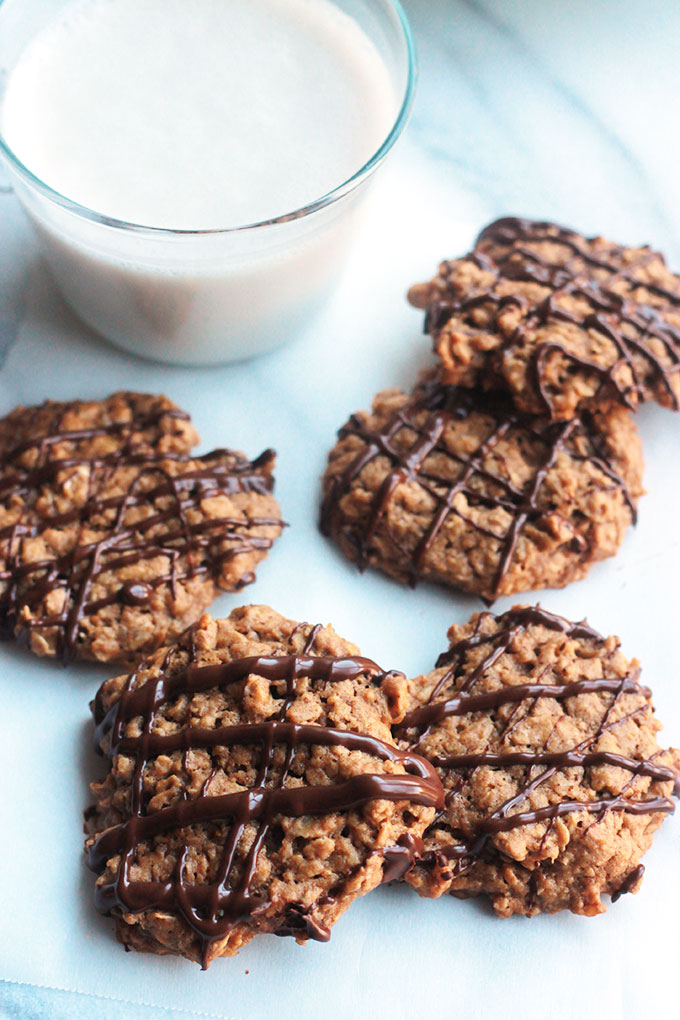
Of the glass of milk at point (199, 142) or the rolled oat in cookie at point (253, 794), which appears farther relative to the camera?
the glass of milk at point (199, 142)

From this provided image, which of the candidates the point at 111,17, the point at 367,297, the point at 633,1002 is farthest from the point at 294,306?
the point at 633,1002

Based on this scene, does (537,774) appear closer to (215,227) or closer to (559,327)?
(559,327)

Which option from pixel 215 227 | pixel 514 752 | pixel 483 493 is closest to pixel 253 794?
pixel 514 752

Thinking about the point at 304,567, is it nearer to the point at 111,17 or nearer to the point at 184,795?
the point at 184,795

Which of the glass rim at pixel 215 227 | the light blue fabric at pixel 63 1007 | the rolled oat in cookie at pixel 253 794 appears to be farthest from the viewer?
the glass rim at pixel 215 227

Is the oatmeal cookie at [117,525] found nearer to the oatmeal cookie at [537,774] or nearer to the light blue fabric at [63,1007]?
the oatmeal cookie at [537,774]

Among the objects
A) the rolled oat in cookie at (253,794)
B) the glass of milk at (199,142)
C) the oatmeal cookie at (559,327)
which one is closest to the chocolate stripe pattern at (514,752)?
the rolled oat in cookie at (253,794)
